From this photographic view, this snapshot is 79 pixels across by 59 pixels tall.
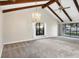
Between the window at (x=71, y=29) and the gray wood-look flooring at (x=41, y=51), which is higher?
the window at (x=71, y=29)

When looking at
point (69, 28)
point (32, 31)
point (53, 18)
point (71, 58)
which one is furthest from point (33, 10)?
point (71, 58)

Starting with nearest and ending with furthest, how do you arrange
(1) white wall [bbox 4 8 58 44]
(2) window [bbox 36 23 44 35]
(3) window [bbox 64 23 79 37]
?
(1) white wall [bbox 4 8 58 44], (3) window [bbox 64 23 79 37], (2) window [bbox 36 23 44 35]

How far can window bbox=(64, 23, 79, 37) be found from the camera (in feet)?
35.8

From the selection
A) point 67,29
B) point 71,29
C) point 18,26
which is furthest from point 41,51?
Answer: point 67,29

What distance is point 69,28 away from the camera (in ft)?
38.7

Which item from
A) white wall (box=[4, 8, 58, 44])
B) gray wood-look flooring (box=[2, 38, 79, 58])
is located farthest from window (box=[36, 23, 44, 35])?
gray wood-look flooring (box=[2, 38, 79, 58])

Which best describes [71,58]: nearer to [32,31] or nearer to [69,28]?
[32,31]

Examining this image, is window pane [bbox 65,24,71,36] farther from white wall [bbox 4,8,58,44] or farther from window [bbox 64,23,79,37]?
white wall [bbox 4,8,58,44]

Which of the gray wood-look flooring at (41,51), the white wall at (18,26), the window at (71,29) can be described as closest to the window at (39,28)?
the white wall at (18,26)

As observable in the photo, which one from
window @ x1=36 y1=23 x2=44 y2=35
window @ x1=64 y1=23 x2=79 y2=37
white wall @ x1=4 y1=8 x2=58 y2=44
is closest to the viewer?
white wall @ x1=4 y1=8 x2=58 y2=44

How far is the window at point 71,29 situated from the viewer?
10.9 meters

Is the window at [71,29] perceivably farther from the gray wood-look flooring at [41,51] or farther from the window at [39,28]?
the gray wood-look flooring at [41,51]

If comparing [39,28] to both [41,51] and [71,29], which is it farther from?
[41,51]

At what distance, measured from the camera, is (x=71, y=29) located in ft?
37.8
